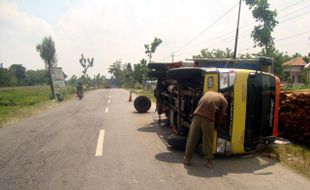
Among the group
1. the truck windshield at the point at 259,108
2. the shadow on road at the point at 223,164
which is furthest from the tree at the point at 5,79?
the truck windshield at the point at 259,108

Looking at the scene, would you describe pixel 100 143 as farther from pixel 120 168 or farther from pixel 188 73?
pixel 188 73

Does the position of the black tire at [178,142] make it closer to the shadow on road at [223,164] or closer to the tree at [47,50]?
the shadow on road at [223,164]

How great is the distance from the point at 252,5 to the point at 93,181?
26.4 m

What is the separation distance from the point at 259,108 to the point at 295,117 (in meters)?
2.23

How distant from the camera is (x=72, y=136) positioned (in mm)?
10789

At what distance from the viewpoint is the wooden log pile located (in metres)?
9.09

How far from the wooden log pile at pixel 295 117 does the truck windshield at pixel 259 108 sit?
1.52 m

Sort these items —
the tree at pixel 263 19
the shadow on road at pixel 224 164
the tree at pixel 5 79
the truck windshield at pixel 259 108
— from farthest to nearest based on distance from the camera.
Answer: the tree at pixel 5 79
the tree at pixel 263 19
the truck windshield at pixel 259 108
the shadow on road at pixel 224 164

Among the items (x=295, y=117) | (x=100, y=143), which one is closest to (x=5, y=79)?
(x=100, y=143)

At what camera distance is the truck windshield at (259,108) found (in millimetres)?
7574

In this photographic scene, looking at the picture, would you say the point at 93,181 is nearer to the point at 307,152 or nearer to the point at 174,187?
the point at 174,187

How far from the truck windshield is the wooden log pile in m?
1.52

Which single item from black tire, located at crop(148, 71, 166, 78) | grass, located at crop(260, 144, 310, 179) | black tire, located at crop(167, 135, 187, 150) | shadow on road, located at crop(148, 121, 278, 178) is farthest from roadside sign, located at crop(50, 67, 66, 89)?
grass, located at crop(260, 144, 310, 179)

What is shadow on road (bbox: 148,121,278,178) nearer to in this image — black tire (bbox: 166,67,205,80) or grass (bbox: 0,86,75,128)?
black tire (bbox: 166,67,205,80)
